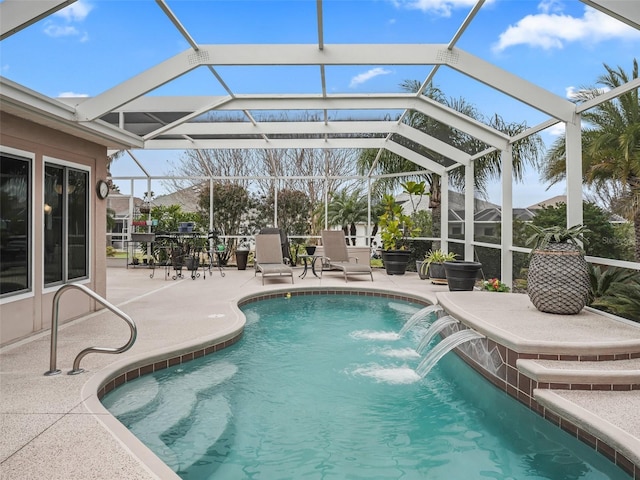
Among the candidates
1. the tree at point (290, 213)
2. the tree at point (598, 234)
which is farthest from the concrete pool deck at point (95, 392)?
the tree at point (290, 213)

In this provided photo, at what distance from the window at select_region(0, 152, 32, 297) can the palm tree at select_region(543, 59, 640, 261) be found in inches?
256

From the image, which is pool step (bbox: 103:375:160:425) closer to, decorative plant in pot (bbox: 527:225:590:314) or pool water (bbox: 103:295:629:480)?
pool water (bbox: 103:295:629:480)

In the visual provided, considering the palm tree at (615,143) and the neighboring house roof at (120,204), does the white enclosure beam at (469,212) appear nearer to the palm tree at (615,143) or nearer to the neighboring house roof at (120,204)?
the palm tree at (615,143)

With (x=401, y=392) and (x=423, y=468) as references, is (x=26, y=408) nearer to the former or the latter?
(x=423, y=468)

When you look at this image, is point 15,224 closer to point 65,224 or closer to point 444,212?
point 65,224

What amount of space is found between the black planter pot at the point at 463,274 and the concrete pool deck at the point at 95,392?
1.53 metres

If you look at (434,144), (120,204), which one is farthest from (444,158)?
(120,204)

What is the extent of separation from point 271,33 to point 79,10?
7.85ft

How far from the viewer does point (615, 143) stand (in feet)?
16.9

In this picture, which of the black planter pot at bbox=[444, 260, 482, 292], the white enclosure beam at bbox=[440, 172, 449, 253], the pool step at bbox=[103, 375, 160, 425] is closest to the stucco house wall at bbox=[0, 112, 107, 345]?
the pool step at bbox=[103, 375, 160, 425]

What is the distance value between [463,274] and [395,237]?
3.70 metres

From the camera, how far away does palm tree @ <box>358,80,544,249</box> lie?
778cm

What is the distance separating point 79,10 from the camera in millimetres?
5555

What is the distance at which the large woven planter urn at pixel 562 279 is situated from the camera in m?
4.94
